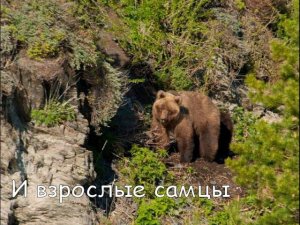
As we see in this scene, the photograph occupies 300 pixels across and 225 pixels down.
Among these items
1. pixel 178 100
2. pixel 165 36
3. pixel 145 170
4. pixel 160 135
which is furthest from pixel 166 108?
pixel 165 36

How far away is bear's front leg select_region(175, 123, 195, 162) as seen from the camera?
39.4 ft

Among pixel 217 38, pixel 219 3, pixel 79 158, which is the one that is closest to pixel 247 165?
pixel 79 158

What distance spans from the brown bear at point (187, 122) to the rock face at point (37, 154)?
2.01m

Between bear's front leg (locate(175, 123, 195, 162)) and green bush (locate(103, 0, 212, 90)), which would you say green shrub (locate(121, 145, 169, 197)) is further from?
green bush (locate(103, 0, 212, 90))

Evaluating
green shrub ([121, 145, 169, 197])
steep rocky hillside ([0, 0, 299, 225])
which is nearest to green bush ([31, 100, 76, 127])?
steep rocky hillside ([0, 0, 299, 225])

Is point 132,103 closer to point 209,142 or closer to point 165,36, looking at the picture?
point 209,142

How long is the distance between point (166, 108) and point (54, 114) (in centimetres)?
236

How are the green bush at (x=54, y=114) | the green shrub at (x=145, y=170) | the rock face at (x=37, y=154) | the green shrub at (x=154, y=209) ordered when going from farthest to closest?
1. the green shrub at (x=145, y=170)
2. the green shrub at (x=154, y=209)
3. the green bush at (x=54, y=114)
4. the rock face at (x=37, y=154)

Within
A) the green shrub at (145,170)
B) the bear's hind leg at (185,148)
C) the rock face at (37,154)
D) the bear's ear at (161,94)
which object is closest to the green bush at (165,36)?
the bear's ear at (161,94)

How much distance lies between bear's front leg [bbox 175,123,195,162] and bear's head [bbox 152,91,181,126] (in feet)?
0.58

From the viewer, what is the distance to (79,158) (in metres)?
9.80

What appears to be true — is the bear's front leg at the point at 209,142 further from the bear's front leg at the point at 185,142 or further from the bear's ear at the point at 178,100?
the bear's ear at the point at 178,100

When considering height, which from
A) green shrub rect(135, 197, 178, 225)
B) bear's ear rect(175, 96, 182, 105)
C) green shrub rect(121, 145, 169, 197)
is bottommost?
green shrub rect(135, 197, 178, 225)

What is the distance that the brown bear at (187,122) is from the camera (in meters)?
12.0
